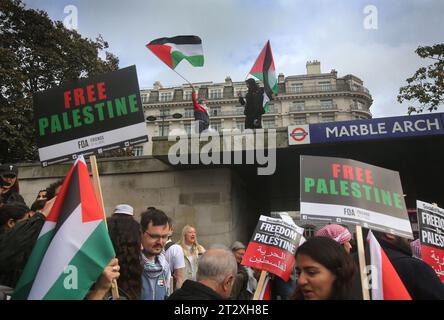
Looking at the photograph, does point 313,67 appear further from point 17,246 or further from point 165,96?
point 17,246

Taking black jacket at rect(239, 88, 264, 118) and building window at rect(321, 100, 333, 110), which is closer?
black jacket at rect(239, 88, 264, 118)

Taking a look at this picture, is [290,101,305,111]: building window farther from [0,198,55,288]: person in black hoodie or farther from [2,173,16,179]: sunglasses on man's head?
[0,198,55,288]: person in black hoodie

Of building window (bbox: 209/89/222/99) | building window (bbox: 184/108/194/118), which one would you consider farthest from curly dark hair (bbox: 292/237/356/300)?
building window (bbox: 209/89/222/99)

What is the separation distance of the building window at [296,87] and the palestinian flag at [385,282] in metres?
65.5

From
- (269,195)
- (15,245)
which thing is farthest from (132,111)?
(269,195)

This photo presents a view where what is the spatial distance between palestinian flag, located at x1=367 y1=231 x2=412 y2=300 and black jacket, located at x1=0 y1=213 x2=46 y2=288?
2431 millimetres

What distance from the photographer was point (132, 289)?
2740 mm

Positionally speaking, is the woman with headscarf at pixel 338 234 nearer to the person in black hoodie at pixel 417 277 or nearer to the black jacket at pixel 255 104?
the person in black hoodie at pixel 417 277

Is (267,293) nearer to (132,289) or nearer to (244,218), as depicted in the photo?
(132,289)

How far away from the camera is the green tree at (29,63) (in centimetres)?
1567

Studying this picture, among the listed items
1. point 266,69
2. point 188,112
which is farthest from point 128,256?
point 188,112

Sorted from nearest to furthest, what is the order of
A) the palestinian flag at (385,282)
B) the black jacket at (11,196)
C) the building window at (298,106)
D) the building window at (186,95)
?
the palestinian flag at (385,282) → the black jacket at (11,196) → the building window at (298,106) → the building window at (186,95)

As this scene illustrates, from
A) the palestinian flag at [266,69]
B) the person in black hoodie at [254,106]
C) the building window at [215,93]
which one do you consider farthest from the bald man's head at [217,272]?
the building window at [215,93]

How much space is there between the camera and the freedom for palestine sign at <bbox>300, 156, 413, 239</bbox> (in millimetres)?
3049
